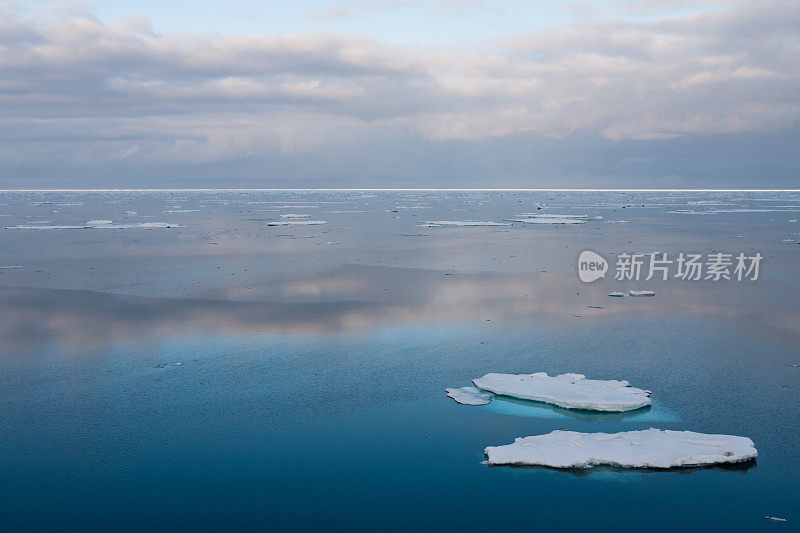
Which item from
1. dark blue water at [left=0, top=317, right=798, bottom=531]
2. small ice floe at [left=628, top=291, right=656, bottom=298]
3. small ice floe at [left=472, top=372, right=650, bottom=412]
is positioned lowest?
dark blue water at [left=0, top=317, right=798, bottom=531]

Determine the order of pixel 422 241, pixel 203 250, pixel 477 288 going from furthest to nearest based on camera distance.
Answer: pixel 422 241
pixel 203 250
pixel 477 288

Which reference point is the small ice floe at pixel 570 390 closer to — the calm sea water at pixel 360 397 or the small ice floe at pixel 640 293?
the calm sea water at pixel 360 397

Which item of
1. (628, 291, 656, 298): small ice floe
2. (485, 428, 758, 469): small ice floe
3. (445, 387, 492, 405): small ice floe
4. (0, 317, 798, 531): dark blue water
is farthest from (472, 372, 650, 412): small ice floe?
(628, 291, 656, 298): small ice floe

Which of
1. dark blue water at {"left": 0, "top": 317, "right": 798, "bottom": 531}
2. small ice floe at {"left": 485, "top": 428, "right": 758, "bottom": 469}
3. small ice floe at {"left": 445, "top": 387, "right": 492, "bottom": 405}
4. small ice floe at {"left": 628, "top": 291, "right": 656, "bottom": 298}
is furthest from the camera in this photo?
small ice floe at {"left": 628, "top": 291, "right": 656, "bottom": 298}

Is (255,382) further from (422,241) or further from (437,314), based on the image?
(422,241)

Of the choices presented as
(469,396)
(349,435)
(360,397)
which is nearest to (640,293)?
(469,396)

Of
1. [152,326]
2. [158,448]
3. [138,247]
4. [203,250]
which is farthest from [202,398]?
[138,247]

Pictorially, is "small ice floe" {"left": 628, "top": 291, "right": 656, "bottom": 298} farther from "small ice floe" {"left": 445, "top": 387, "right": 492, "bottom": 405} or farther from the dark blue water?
"small ice floe" {"left": 445, "top": 387, "right": 492, "bottom": 405}
